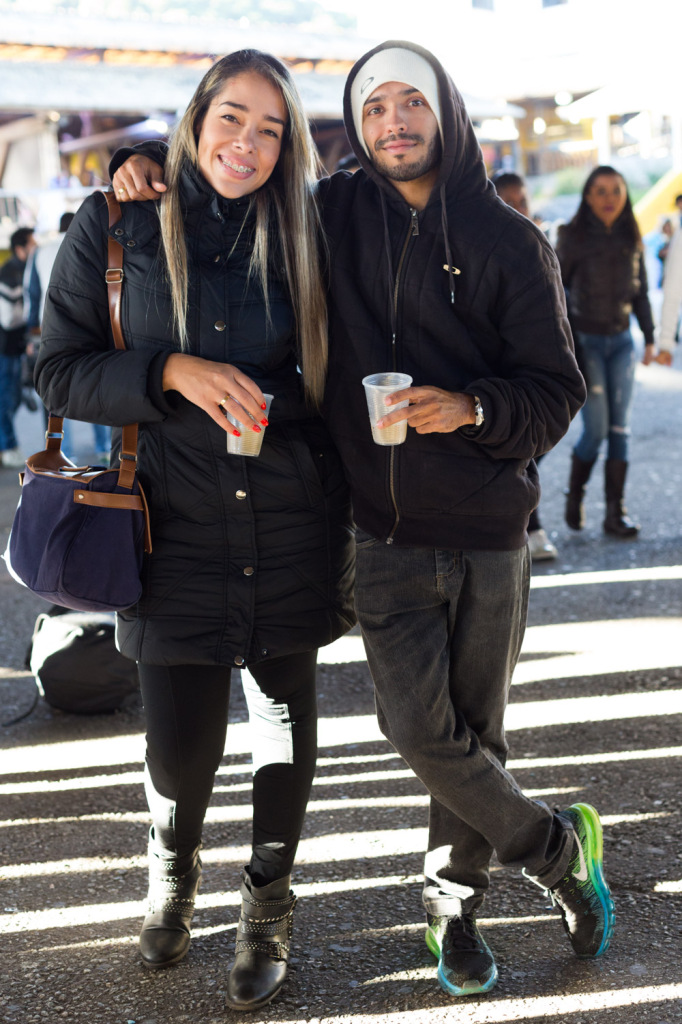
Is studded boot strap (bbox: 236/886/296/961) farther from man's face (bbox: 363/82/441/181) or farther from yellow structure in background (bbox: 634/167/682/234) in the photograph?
yellow structure in background (bbox: 634/167/682/234)

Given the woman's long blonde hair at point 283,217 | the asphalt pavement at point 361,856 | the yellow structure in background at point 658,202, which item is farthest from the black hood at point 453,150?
the yellow structure in background at point 658,202

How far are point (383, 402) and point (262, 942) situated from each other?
134cm

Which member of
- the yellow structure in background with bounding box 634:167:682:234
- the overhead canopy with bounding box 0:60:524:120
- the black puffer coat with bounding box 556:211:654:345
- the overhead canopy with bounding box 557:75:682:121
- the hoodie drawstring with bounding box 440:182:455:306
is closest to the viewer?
the hoodie drawstring with bounding box 440:182:455:306

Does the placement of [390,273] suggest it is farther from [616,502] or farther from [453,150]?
[616,502]

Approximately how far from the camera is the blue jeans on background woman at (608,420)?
627cm

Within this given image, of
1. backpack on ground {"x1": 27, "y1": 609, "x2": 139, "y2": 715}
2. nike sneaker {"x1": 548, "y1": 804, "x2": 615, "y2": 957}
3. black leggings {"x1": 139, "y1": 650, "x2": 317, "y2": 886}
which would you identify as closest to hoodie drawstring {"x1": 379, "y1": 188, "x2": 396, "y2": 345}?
black leggings {"x1": 139, "y1": 650, "x2": 317, "y2": 886}

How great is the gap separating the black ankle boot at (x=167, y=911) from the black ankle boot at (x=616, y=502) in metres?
4.40

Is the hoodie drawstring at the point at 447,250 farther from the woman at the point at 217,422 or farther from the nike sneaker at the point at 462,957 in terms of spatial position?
the nike sneaker at the point at 462,957

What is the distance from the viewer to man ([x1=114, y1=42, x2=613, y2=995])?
2.31m

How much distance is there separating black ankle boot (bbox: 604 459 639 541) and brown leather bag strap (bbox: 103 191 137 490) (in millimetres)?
4534

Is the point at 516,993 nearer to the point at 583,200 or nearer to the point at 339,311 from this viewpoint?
the point at 339,311

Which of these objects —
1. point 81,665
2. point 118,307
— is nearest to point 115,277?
point 118,307

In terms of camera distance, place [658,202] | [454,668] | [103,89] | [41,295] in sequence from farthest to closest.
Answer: [658,202] → [103,89] → [41,295] → [454,668]

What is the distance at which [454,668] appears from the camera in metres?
2.45
